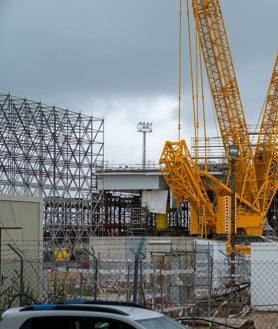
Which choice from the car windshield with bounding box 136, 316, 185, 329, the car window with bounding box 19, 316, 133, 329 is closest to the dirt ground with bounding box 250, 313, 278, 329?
the car windshield with bounding box 136, 316, 185, 329

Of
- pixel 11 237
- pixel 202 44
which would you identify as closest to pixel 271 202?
pixel 202 44

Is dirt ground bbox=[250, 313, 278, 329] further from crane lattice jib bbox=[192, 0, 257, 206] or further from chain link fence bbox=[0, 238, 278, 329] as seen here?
crane lattice jib bbox=[192, 0, 257, 206]

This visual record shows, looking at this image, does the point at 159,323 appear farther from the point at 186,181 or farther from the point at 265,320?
the point at 186,181

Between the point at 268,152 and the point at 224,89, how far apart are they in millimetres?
Result: 6733

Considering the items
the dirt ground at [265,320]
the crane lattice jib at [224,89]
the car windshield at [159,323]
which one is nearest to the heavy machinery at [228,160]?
the crane lattice jib at [224,89]

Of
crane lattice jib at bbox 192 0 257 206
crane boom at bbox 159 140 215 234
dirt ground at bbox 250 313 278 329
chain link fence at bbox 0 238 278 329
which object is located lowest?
dirt ground at bbox 250 313 278 329

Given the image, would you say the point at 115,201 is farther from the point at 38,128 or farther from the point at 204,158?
the point at 38,128

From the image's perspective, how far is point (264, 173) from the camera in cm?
6481

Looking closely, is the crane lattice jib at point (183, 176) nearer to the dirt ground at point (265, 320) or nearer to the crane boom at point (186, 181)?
the crane boom at point (186, 181)

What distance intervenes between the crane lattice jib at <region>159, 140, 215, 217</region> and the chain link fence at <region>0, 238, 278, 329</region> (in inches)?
1271

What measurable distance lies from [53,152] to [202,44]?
593 inches

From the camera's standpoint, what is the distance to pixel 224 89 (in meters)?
62.5

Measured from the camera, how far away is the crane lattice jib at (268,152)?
6281cm

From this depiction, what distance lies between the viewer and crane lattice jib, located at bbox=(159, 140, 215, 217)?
60.5m
